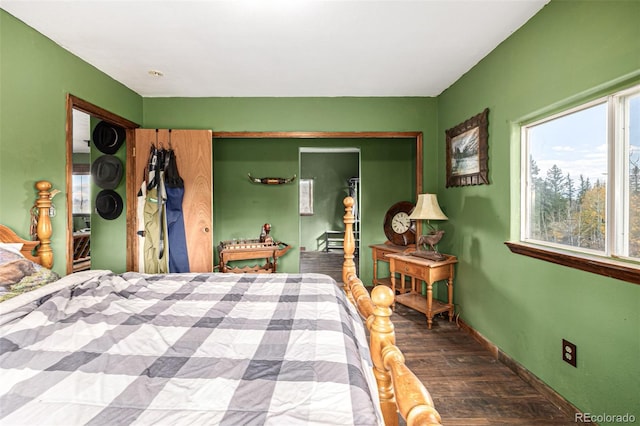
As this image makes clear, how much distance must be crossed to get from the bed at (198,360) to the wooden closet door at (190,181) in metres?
1.57

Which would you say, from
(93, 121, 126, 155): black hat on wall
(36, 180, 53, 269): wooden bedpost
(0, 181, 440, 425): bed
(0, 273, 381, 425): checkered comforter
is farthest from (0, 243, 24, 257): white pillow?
(93, 121, 126, 155): black hat on wall

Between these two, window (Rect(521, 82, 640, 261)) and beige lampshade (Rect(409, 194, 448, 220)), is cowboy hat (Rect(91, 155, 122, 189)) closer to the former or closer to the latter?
beige lampshade (Rect(409, 194, 448, 220))

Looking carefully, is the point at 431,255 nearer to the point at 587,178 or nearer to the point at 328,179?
the point at 587,178

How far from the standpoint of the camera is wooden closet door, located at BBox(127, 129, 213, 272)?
3.26 metres

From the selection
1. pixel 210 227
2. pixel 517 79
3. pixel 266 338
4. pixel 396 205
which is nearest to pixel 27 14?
pixel 210 227

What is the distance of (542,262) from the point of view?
1.89 m

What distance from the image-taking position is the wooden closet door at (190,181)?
10.7 feet

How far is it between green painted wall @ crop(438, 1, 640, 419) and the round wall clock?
111 cm

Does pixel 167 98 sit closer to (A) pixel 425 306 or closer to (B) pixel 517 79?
(B) pixel 517 79

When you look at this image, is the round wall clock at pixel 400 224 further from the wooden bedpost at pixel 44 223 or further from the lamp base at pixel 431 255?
the wooden bedpost at pixel 44 223

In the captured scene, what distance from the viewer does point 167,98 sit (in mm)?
3377

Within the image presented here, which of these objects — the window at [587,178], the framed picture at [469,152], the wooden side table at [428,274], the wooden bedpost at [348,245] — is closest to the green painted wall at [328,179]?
the wooden side table at [428,274]

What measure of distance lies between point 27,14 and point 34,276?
5.51 feet

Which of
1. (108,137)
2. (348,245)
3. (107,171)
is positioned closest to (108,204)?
(107,171)
